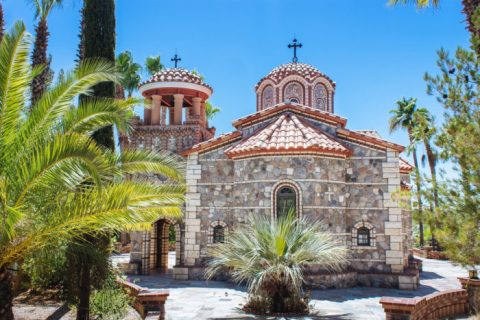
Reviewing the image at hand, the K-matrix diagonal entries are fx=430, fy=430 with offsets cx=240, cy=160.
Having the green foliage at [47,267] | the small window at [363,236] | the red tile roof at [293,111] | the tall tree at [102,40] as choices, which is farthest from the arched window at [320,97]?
the green foliage at [47,267]

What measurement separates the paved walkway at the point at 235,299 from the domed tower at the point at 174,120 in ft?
18.2

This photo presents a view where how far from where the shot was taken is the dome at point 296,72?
20469 millimetres

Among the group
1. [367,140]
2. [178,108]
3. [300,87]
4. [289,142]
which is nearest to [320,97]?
[300,87]

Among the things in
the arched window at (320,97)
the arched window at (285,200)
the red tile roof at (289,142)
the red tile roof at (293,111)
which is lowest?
the arched window at (285,200)

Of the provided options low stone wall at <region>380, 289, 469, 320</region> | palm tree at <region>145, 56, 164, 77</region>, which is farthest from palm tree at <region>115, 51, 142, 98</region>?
low stone wall at <region>380, 289, 469, 320</region>

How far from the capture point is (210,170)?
54.7 ft

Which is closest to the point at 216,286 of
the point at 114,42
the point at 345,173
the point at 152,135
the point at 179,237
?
the point at 179,237

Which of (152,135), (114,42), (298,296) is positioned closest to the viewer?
(298,296)

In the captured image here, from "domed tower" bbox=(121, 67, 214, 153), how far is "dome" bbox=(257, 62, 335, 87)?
3965 millimetres

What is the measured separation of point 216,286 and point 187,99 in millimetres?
8988

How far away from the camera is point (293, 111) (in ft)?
55.8

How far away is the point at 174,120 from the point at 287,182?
247 inches

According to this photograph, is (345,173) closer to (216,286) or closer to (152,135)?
(216,286)

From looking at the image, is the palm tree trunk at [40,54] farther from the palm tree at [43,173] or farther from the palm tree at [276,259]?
the palm tree at [276,259]
